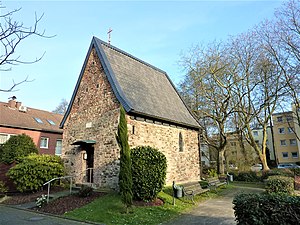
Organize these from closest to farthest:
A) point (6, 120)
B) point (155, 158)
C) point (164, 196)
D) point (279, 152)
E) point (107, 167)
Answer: point (155, 158) → point (164, 196) → point (107, 167) → point (6, 120) → point (279, 152)

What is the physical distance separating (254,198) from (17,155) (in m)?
15.9

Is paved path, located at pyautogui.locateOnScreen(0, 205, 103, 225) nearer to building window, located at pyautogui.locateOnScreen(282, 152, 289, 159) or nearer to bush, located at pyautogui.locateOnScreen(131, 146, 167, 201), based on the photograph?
bush, located at pyautogui.locateOnScreen(131, 146, 167, 201)

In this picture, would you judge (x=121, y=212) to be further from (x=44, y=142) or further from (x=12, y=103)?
(x=12, y=103)

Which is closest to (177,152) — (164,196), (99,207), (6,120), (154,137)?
(154,137)

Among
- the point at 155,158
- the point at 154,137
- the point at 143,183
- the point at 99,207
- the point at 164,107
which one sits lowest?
the point at 99,207

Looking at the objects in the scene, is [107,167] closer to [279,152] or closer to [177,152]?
[177,152]

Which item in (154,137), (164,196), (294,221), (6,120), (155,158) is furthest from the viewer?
(6,120)

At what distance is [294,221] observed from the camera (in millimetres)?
5703

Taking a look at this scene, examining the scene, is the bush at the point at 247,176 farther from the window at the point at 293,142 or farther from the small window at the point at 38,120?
the window at the point at 293,142

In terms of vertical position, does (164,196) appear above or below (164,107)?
below

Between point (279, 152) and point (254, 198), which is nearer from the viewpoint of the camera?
point (254, 198)

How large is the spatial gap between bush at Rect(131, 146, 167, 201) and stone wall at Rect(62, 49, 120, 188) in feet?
7.80

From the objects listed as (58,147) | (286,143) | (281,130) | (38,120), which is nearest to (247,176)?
(58,147)

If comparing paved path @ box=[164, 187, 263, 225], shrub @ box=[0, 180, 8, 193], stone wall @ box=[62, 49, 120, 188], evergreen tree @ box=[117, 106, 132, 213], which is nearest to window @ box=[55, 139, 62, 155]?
stone wall @ box=[62, 49, 120, 188]
